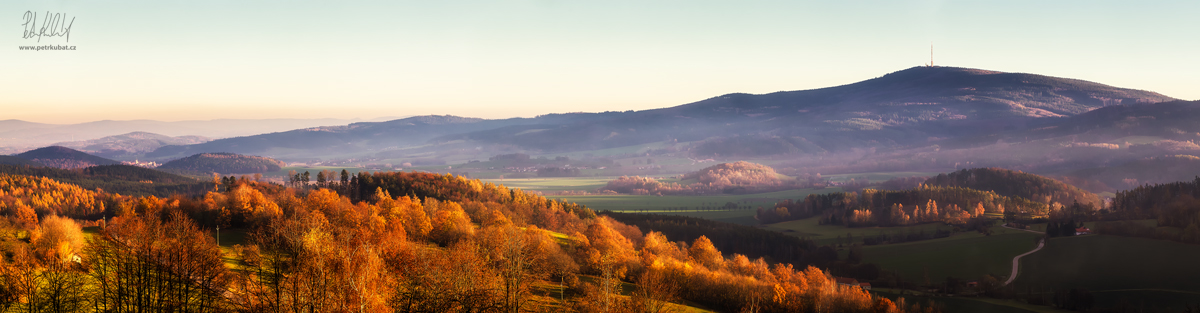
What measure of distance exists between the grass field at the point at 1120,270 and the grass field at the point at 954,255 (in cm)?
433

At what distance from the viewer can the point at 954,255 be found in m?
131

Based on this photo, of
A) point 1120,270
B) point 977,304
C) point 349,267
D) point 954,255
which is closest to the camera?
point 349,267

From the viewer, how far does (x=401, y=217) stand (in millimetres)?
78688

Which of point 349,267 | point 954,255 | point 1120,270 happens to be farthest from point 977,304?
point 349,267

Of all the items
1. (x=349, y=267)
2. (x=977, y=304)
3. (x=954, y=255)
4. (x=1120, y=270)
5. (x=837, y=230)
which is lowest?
(x=837, y=230)

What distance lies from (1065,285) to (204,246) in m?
124

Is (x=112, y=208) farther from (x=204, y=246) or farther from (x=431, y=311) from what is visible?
(x=431, y=311)

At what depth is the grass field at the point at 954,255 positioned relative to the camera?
119m

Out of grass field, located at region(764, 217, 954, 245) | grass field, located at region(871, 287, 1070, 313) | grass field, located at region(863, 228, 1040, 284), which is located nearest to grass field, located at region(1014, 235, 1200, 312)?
grass field, located at region(863, 228, 1040, 284)

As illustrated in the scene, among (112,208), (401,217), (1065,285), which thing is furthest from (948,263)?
(112,208)

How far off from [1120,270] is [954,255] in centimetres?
2597

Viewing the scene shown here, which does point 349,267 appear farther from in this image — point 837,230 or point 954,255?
point 837,230

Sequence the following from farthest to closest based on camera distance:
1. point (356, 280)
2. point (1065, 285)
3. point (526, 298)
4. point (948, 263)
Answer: point (948, 263)
point (1065, 285)
point (526, 298)
point (356, 280)

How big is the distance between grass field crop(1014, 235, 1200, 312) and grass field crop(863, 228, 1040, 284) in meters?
4.33
